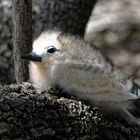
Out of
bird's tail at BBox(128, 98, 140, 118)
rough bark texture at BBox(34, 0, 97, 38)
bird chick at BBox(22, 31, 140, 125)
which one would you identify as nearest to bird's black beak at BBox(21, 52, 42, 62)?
bird chick at BBox(22, 31, 140, 125)

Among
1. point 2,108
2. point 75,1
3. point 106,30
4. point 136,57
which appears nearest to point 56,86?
point 2,108

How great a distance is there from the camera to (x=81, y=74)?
8.38ft

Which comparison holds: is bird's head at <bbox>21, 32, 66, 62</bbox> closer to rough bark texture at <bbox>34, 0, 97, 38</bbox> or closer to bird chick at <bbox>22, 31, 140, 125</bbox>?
bird chick at <bbox>22, 31, 140, 125</bbox>

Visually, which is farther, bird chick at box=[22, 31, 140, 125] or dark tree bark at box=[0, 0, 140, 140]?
bird chick at box=[22, 31, 140, 125]

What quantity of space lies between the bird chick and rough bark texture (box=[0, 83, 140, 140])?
0.05 m

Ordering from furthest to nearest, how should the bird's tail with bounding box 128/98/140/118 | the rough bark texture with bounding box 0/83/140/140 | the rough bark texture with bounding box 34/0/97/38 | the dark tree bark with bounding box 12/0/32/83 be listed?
the rough bark texture with bounding box 34/0/97/38, the dark tree bark with bounding box 12/0/32/83, the bird's tail with bounding box 128/98/140/118, the rough bark texture with bounding box 0/83/140/140

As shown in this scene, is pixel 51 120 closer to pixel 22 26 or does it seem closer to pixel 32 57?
pixel 32 57

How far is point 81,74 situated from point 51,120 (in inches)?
11.3

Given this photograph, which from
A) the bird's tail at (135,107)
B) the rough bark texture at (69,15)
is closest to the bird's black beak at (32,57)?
the bird's tail at (135,107)

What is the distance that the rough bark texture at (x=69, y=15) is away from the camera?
414cm

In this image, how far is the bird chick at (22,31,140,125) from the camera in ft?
8.36

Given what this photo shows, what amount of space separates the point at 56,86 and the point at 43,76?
14cm

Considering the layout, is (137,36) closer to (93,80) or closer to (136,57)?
(136,57)

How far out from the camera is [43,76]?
8.99ft
